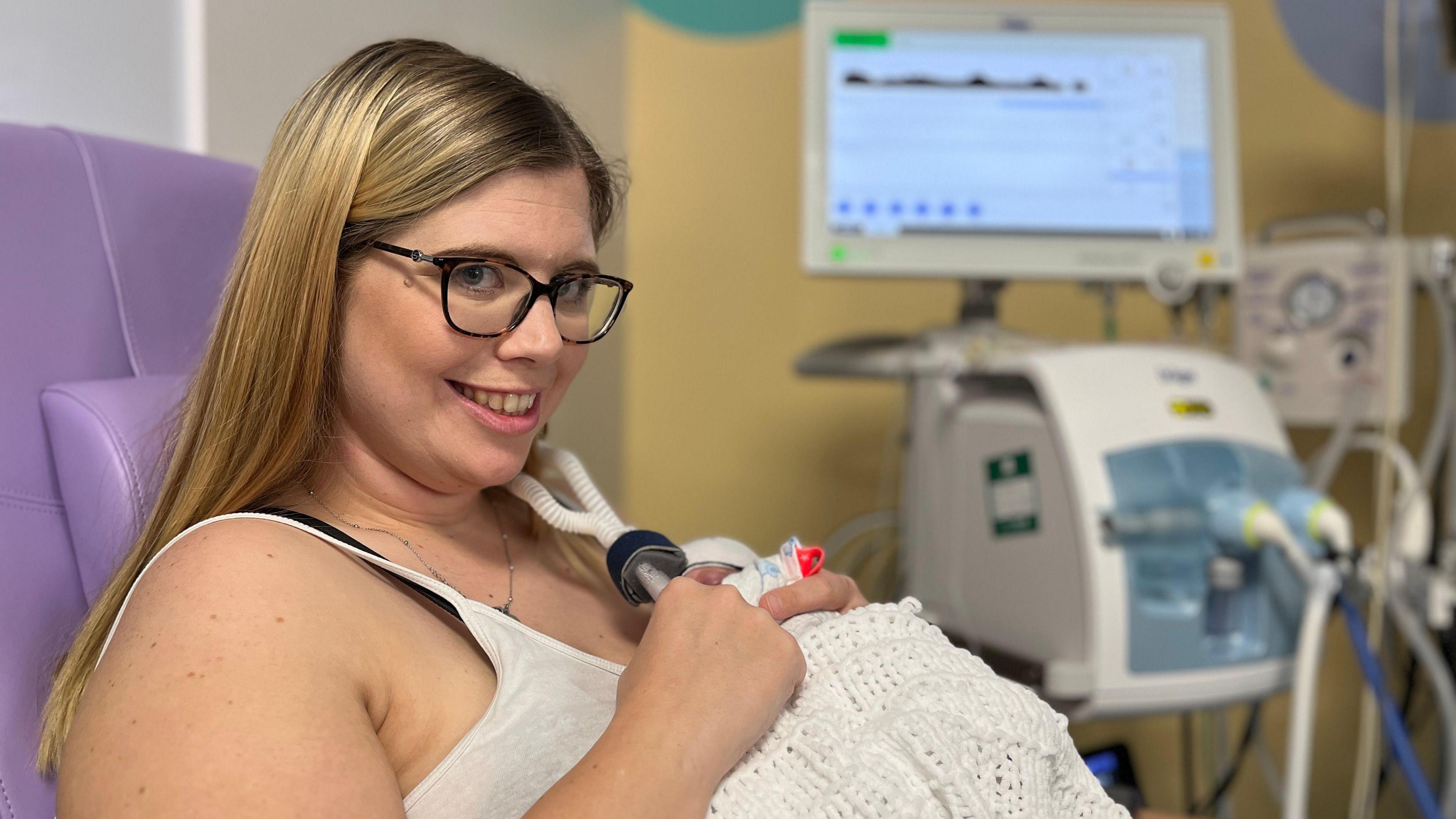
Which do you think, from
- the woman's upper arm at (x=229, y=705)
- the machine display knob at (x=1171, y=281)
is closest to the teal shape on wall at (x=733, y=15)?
the machine display knob at (x=1171, y=281)

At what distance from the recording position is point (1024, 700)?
75 centimetres

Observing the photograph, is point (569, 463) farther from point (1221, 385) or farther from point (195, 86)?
point (1221, 385)

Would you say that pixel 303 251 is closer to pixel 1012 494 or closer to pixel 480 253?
pixel 480 253

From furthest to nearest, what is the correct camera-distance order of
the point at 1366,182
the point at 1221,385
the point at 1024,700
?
1. the point at 1366,182
2. the point at 1221,385
3. the point at 1024,700

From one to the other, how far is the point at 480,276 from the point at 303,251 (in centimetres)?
12

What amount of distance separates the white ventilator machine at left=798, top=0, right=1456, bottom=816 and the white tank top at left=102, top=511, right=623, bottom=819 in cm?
75

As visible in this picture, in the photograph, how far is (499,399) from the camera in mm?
832

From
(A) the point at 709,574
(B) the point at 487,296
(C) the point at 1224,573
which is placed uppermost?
(B) the point at 487,296

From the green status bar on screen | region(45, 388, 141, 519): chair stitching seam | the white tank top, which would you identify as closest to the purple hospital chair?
region(45, 388, 141, 519): chair stitching seam

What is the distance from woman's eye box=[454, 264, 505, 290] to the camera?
0.78m

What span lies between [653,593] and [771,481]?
1.63m

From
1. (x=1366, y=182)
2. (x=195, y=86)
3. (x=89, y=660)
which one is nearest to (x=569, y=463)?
(x=89, y=660)

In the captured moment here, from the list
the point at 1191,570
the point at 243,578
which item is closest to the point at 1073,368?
the point at 1191,570

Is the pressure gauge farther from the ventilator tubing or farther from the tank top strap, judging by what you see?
A: the tank top strap
